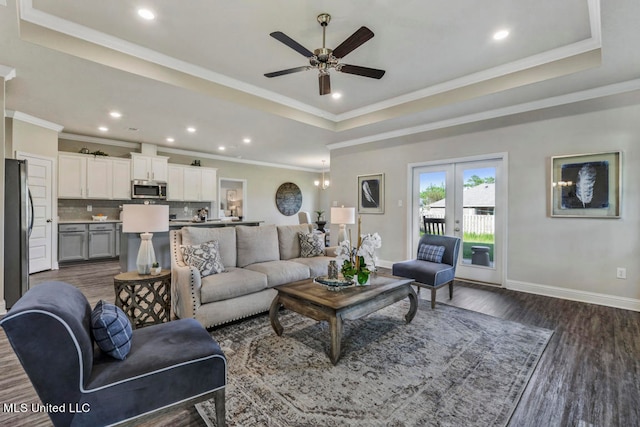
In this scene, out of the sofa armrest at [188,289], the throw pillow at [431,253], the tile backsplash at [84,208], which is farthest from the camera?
the tile backsplash at [84,208]

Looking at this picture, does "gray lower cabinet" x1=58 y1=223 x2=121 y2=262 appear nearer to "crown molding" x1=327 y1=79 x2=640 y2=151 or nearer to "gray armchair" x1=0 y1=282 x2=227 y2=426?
"gray armchair" x1=0 y1=282 x2=227 y2=426

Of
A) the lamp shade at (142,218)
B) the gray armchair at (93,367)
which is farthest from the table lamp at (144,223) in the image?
the gray armchair at (93,367)

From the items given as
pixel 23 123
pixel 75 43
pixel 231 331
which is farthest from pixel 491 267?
pixel 23 123

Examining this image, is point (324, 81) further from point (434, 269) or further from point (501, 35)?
point (434, 269)

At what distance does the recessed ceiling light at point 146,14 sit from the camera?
8.60 ft

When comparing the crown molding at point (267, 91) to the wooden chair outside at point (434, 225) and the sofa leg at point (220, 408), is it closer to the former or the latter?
the wooden chair outside at point (434, 225)

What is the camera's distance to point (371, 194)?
20.7 ft

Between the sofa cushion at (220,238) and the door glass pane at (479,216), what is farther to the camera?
the door glass pane at (479,216)

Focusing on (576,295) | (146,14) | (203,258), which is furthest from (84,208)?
(576,295)

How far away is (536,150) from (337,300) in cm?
387

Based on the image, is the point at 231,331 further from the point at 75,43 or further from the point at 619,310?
the point at 619,310

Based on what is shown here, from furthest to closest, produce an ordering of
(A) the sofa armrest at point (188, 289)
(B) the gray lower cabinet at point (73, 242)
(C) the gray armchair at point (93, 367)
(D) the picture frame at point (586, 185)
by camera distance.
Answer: (B) the gray lower cabinet at point (73, 242) → (D) the picture frame at point (586, 185) → (A) the sofa armrest at point (188, 289) → (C) the gray armchair at point (93, 367)

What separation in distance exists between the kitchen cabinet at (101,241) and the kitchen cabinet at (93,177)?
682mm

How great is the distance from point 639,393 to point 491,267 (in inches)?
113
